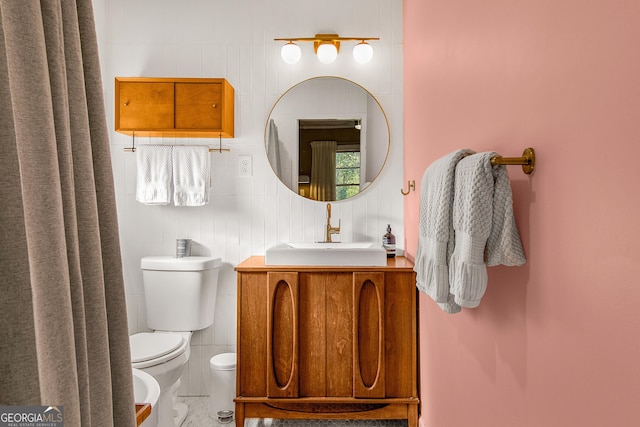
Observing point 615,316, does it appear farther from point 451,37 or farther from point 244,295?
point 244,295

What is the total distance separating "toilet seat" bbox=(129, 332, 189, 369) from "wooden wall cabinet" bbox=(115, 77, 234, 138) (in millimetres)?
1121

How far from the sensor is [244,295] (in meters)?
2.17

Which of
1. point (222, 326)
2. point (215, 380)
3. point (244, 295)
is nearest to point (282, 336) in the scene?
point (244, 295)

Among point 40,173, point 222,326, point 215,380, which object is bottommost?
point 215,380

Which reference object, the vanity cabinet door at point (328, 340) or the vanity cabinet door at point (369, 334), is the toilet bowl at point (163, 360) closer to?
the vanity cabinet door at point (328, 340)

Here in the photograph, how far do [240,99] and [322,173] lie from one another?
2.20 feet

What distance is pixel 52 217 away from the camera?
0.56 metres

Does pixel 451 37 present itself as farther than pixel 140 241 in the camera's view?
No

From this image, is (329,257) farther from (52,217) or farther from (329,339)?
(52,217)

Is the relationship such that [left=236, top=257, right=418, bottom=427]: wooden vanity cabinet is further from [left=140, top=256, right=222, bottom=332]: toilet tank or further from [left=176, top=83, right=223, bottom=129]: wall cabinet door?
[left=176, top=83, right=223, bottom=129]: wall cabinet door

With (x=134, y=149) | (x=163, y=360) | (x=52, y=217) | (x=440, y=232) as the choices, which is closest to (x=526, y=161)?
(x=440, y=232)

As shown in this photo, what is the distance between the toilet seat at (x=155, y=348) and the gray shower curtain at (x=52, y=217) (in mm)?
1437

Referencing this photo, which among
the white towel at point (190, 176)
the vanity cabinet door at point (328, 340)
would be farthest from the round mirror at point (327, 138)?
the vanity cabinet door at point (328, 340)

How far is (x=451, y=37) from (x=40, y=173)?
138 cm
